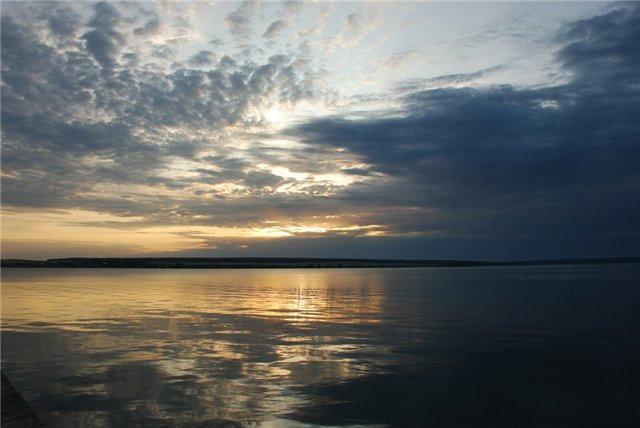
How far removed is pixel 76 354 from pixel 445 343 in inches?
809

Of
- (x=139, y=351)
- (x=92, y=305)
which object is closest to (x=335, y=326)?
(x=139, y=351)

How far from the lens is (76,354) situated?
89.2 feet

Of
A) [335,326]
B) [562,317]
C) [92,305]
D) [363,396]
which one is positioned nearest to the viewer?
[363,396]

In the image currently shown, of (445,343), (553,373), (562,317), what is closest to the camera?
(553,373)

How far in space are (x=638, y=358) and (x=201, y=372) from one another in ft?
70.5

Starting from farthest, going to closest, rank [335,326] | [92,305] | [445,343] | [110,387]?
[92,305] < [335,326] < [445,343] < [110,387]

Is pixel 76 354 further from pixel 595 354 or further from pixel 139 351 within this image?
pixel 595 354

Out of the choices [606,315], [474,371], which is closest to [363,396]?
[474,371]

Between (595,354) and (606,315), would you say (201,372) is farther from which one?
(606,315)

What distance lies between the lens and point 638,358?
1016 inches

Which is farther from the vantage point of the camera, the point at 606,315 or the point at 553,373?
the point at 606,315

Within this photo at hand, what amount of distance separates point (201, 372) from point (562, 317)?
106 feet

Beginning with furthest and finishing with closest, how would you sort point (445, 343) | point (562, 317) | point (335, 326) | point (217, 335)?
point (562, 317)
point (335, 326)
point (217, 335)
point (445, 343)

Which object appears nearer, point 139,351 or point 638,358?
point 638,358
